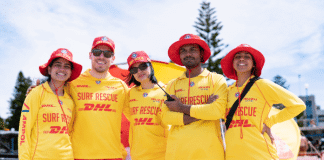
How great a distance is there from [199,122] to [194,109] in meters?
0.23

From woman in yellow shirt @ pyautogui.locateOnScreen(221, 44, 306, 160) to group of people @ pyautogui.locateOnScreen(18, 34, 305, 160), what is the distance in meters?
0.01

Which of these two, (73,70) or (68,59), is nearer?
(68,59)

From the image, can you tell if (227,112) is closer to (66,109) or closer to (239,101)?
(239,101)

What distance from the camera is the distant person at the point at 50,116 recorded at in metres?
3.15

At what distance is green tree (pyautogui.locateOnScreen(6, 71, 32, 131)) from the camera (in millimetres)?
38219

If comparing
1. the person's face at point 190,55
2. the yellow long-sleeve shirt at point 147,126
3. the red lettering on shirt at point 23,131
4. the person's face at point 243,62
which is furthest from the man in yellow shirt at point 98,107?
the person's face at point 243,62

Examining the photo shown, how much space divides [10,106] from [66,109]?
43.4m

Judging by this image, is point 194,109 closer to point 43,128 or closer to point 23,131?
point 43,128

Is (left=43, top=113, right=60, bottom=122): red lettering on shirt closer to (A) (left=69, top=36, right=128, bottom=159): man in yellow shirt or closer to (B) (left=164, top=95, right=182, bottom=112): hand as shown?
(A) (left=69, top=36, right=128, bottom=159): man in yellow shirt

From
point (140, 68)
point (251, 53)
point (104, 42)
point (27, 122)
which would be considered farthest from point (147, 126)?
point (251, 53)

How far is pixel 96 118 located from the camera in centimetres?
374

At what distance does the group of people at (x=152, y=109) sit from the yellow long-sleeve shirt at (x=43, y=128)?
1 centimetres

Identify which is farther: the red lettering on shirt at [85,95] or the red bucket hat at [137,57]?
the red bucket hat at [137,57]

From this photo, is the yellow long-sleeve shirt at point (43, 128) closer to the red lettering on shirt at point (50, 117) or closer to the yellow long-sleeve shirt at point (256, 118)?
the red lettering on shirt at point (50, 117)
